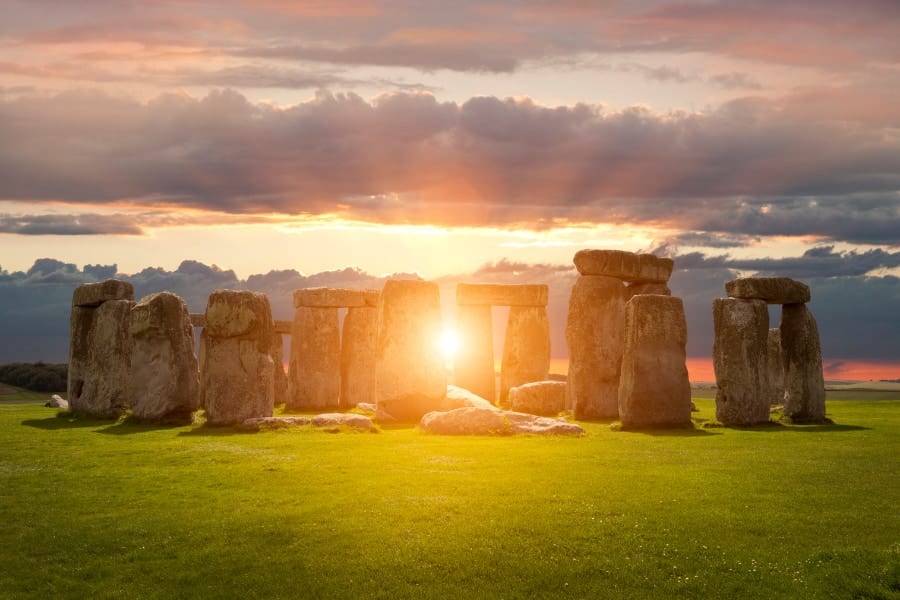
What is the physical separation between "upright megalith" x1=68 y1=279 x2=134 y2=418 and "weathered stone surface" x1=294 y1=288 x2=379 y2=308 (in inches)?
289

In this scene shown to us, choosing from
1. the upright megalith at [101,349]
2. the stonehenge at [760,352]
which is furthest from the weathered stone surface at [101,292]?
the stonehenge at [760,352]

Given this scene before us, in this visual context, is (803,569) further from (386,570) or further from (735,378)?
(735,378)

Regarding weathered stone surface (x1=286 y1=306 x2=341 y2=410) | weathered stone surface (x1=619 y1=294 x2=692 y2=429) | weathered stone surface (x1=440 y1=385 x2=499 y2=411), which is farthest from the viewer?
weathered stone surface (x1=286 y1=306 x2=341 y2=410)

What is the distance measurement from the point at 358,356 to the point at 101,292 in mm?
9713

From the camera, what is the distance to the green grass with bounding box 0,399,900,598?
9562 millimetres

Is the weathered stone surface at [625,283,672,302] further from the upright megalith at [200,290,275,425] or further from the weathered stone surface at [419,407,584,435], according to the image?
the upright megalith at [200,290,275,425]

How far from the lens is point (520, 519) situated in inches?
449

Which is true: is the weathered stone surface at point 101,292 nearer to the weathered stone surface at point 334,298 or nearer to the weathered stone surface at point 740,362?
the weathered stone surface at point 334,298

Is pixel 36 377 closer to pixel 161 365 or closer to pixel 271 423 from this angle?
pixel 161 365

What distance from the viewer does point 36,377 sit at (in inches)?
1711

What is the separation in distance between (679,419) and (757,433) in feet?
6.15

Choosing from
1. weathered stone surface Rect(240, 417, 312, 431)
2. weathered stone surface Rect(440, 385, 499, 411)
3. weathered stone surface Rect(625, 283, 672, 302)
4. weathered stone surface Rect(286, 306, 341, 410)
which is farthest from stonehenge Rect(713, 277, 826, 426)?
weathered stone surface Rect(286, 306, 341, 410)

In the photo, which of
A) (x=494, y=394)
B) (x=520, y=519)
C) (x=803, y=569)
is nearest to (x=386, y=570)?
(x=520, y=519)

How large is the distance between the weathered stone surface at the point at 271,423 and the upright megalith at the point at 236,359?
2.47 feet
